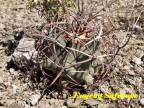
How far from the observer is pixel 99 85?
263 centimetres

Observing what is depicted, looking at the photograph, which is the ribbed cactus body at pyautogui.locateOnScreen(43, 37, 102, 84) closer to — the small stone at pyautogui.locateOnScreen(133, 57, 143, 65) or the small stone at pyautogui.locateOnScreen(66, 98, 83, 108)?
the small stone at pyautogui.locateOnScreen(66, 98, 83, 108)

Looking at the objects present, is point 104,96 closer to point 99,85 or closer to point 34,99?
point 99,85

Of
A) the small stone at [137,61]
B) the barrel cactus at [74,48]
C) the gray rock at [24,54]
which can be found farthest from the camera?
the small stone at [137,61]

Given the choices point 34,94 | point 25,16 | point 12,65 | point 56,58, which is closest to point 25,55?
point 12,65

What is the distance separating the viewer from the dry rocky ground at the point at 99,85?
2525 mm

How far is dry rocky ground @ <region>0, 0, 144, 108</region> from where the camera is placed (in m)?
2.53

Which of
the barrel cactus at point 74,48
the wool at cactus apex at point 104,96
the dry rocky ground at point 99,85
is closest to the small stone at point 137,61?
the dry rocky ground at point 99,85

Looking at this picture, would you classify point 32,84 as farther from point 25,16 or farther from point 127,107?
point 25,16

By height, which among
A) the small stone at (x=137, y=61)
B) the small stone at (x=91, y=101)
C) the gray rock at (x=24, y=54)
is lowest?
the small stone at (x=91, y=101)

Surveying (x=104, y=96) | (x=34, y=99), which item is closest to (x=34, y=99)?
(x=34, y=99)

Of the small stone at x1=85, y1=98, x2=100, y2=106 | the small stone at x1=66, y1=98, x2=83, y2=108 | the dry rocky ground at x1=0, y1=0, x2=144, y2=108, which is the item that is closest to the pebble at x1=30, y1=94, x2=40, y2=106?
the dry rocky ground at x1=0, y1=0, x2=144, y2=108

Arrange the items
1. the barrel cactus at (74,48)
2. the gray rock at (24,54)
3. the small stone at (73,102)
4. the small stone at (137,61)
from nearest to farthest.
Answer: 1. the barrel cactus at (74,48)
2. the small stone at (73,102)
3. the gray rock at (24,54)
4. the small stone at (137,61)

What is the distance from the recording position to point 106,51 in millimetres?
2643

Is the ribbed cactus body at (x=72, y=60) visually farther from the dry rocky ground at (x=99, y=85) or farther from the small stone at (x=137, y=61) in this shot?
the small stone at (x=137, y=61)
